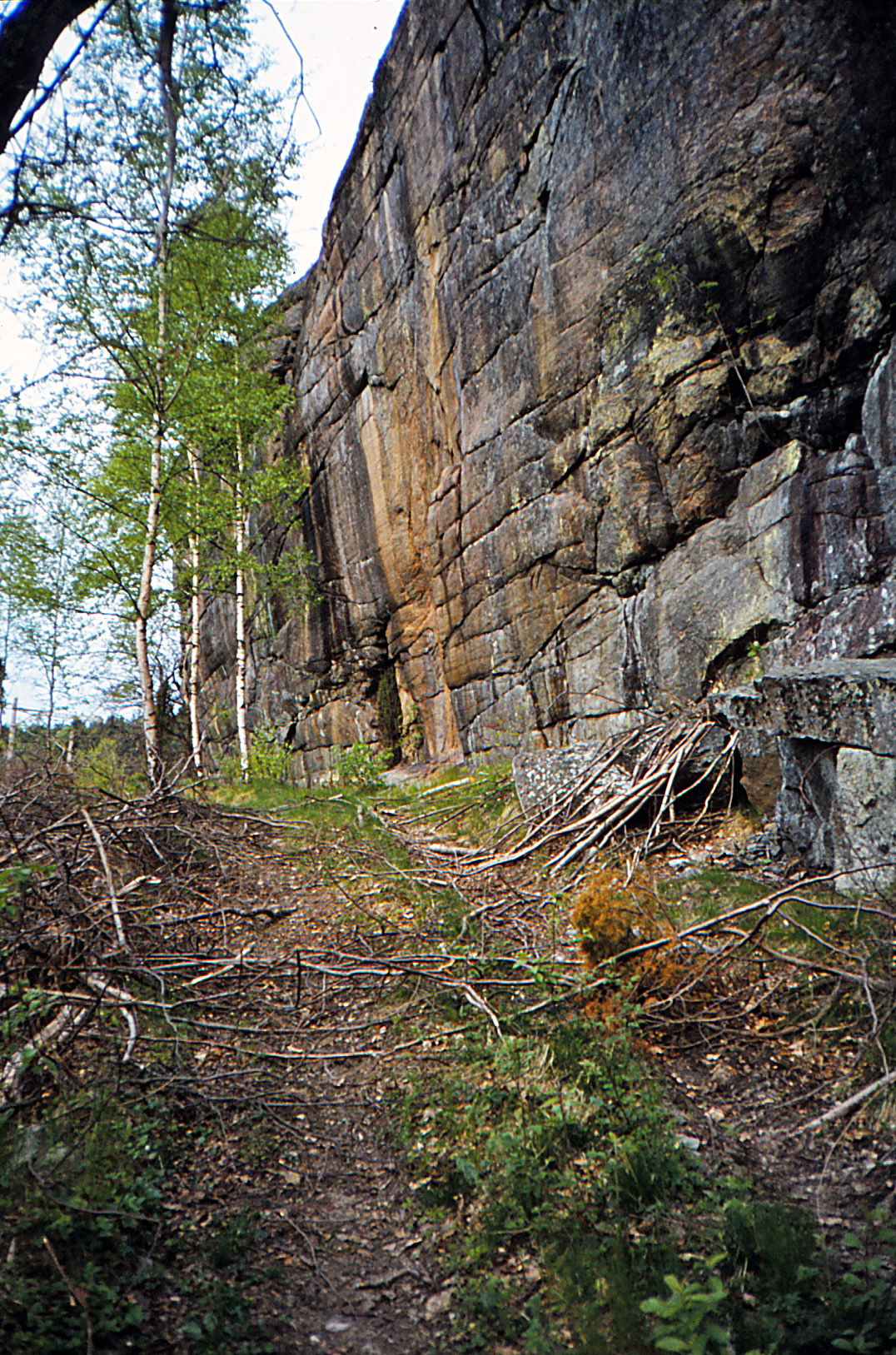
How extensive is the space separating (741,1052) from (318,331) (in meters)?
19.6

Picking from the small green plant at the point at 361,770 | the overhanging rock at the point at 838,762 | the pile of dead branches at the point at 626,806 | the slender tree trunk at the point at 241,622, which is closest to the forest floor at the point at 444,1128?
the overhanging rock at the point at 838,762

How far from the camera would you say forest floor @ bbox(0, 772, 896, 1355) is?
6.77 ft

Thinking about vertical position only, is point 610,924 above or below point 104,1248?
above

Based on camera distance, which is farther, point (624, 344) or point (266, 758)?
point (266, 758)

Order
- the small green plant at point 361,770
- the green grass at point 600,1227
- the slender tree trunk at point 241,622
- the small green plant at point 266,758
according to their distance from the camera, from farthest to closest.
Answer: the small green plant at point 266,758 < the slender tree trunk at point 241,622 < the small green plant at point 361,770 < the green grass at point 600,1227

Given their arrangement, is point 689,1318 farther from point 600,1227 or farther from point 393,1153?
point 393,1153

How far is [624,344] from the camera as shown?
9.51 metres

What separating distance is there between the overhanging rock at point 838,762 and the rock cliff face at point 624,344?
100 inches

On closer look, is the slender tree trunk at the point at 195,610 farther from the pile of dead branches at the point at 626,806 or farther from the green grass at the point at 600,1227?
the green grass at the point at 600,1227

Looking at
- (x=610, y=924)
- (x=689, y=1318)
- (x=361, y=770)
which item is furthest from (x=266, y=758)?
(x=689, y=1318)

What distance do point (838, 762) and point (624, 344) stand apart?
7.10 meters

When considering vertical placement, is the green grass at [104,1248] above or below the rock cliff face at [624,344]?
below

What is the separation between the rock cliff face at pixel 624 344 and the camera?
7484 millimetres

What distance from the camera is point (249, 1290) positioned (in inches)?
87.0
